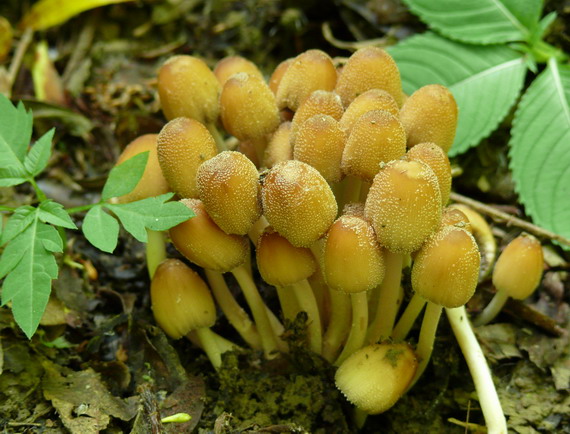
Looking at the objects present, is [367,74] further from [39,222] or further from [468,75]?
[39,222]

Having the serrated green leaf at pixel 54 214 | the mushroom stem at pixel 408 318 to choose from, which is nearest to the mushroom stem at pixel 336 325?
the mushroom stem at pixel 408 318

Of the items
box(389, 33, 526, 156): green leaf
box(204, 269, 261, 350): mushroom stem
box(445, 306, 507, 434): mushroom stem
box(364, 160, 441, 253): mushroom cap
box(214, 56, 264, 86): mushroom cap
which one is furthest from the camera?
box(389, 33, 526, 156): green leaf

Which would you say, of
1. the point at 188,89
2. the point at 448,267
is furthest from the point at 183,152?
the point at 448,267

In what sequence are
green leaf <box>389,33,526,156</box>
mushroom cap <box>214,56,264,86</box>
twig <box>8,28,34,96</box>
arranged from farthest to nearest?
twig <box>8,28,34,96</box> < green leaf <box>389,33,526,156</box> < mushroom cap <box>214,56,264,86</box>

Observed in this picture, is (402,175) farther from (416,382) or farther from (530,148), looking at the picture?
(530,148)

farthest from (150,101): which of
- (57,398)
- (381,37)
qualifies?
(57,398)

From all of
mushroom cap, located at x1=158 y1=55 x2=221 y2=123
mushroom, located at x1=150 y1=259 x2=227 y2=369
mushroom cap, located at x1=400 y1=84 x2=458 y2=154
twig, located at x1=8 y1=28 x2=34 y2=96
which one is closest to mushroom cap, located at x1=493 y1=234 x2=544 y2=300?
mushroom cap, located at x1=400 y1=84 x2=458 y2=154

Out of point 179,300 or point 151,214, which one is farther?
point 179,300

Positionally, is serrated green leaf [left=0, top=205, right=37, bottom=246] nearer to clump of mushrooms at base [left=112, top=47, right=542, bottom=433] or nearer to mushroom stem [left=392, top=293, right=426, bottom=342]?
clump of mushrooms at base [left=112, top=47, right=542, bottom=433]
